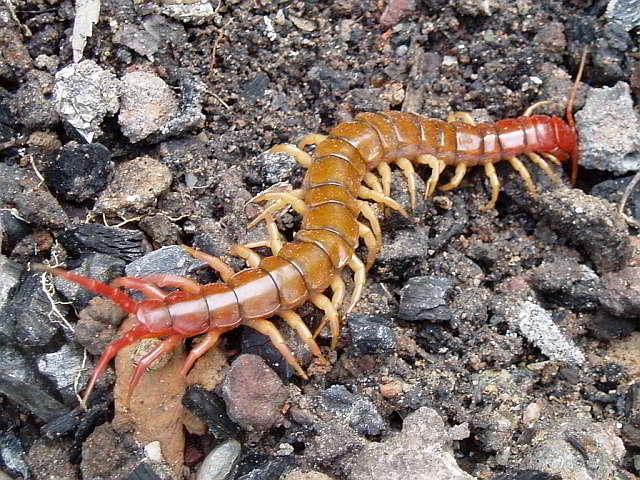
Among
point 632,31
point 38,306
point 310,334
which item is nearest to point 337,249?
point 310,334

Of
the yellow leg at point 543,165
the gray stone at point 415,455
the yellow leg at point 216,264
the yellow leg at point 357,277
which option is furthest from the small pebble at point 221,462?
the yellow leg at point 543,165

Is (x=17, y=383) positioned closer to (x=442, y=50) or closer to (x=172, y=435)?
(x=172, y=435)

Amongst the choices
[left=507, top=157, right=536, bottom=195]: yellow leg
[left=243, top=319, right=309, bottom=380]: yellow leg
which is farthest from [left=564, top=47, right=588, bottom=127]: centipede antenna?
[left=243, top=319, right=309, bottom=380]: yellow leg

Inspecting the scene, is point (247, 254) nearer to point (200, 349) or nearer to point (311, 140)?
point (200, 349)

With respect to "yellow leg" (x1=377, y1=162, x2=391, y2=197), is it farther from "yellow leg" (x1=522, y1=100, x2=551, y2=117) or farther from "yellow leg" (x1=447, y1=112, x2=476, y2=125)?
"yellow leg" (x1=522, y1=100, x2=551, y2=117)

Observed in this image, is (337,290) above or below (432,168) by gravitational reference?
below

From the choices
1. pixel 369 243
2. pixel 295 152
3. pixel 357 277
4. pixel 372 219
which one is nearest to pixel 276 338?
pixel 357 277
